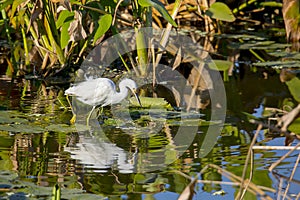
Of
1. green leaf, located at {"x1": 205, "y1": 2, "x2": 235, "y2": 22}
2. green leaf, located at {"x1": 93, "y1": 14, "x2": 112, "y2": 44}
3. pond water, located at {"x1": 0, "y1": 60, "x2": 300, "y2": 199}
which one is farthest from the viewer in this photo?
green leaf, located at {"x1": 205, "y1": 2, "x2": 235, "y2": 22}

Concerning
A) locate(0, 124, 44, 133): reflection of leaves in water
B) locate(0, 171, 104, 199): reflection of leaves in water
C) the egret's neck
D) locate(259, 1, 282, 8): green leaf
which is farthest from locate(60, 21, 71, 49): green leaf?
locate(259, 1, 282, 8): green leaf

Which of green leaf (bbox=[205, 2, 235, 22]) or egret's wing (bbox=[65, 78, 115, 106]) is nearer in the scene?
egret's wing (bbox=[65, 78, 115, 106])

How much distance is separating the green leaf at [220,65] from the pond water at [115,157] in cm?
120

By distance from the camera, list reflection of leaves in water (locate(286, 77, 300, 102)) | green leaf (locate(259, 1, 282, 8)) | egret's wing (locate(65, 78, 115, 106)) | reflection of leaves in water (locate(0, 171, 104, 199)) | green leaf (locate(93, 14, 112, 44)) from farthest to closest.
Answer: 1. green leaf (locate(259, 1, 282, 8))
2. reflection of leaves in water (locate(286, 77, 300, 102))
3. green leaf (locate(93, 14, 112, 44))
4. egret's wing (locate(65, 78, 115, 106))
5. reflection of leaves in water (locate(0, 171, 104, 199))

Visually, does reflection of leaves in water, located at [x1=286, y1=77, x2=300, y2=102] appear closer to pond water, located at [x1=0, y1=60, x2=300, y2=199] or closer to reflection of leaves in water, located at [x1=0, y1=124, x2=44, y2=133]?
pond water, located at [x1=0, y1=60, x2=300, y2=199]

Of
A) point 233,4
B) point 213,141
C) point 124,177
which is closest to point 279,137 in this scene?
point 213,141

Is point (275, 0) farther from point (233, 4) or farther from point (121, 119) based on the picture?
point (121, 119)

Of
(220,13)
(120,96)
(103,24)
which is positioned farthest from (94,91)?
(220,13)

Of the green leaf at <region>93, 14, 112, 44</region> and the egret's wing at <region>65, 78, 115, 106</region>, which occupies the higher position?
the green leaf at <region>93, 14, 112, 44</region>

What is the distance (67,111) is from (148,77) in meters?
0.97

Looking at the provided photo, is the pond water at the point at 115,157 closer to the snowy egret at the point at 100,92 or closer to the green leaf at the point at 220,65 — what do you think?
the snowy egret at the point at 100,92

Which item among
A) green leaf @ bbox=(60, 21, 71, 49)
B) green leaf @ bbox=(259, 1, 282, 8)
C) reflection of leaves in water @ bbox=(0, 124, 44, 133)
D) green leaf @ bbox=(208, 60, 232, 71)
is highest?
green leaf @ bbox=(259, 1, 282, 8)

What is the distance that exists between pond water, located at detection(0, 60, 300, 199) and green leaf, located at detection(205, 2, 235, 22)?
191 cm

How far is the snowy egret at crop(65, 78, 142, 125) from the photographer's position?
11.8ft
